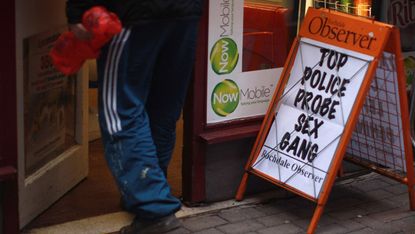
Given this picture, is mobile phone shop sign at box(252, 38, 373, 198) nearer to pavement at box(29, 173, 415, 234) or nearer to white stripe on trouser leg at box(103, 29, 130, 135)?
pavement at box(29, 173, 415, 234)

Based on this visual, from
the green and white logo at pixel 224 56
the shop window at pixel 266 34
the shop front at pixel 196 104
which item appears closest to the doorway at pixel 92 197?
the shop front at pixel 196 104

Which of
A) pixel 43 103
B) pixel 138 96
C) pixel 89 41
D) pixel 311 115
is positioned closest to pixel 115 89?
pixel 138 96

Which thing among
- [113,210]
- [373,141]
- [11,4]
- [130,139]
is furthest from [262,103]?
[11,4]

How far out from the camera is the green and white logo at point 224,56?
14.3 feet

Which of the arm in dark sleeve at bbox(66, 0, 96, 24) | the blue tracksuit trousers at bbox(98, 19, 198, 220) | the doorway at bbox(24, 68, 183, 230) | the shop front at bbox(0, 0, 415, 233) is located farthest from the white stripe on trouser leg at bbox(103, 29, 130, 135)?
the doorway at bbox(24, 68, 183, 230)

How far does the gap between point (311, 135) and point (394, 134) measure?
0.54 m

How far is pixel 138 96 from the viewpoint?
11.7ft

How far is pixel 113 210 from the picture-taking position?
442cm

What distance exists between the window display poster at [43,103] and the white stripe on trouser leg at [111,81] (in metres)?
0.62

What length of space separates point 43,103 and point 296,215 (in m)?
1.56

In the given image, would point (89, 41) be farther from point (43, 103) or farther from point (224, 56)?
point (224, 56)

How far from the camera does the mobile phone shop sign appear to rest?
4199mm

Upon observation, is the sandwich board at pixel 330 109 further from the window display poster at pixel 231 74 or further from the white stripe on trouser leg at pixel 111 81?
the white stripe on trouser leg at pixel 111 81

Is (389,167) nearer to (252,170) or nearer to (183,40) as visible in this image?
(252,170)
